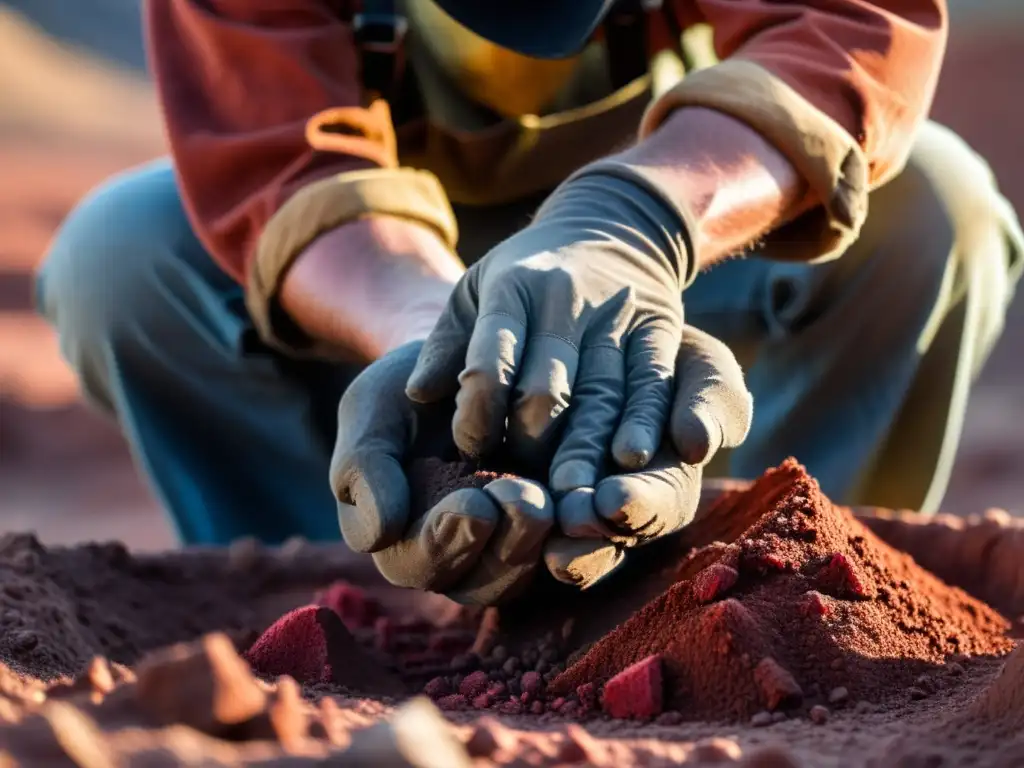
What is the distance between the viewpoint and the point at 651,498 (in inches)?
38.0

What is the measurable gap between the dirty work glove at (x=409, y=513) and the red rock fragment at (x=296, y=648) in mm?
92

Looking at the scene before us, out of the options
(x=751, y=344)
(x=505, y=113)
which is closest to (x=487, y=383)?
(x=505, y=113)

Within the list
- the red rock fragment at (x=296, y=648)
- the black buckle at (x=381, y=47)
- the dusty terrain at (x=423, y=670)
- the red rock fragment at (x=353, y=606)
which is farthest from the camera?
the black buckle at (x=381, y=47)

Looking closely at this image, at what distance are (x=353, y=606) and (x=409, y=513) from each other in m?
0.47

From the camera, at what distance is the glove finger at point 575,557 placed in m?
0.97

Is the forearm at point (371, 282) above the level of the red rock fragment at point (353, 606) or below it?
above

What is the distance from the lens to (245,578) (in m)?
1.66

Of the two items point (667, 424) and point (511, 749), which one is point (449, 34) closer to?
point (667, 424)

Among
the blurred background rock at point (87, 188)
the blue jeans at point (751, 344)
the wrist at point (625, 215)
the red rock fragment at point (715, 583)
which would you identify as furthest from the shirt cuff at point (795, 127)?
the blurred background rock at point (87, 188)

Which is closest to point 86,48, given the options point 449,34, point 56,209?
point 56,209

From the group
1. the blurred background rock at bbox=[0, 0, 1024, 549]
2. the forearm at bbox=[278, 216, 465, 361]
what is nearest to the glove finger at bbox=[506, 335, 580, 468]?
the forearm at bbox=[278, 216, 465, 361]

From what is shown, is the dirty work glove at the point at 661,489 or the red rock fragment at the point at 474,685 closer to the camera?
the dirty work glove at the point at 661,489

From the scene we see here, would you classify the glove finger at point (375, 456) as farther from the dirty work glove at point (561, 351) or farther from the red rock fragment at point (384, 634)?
the red rock fragment at point (384, 634)

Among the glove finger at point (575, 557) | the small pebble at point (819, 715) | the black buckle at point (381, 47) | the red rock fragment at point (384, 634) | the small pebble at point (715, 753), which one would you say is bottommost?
the red rock fragment at point (384, 634)
